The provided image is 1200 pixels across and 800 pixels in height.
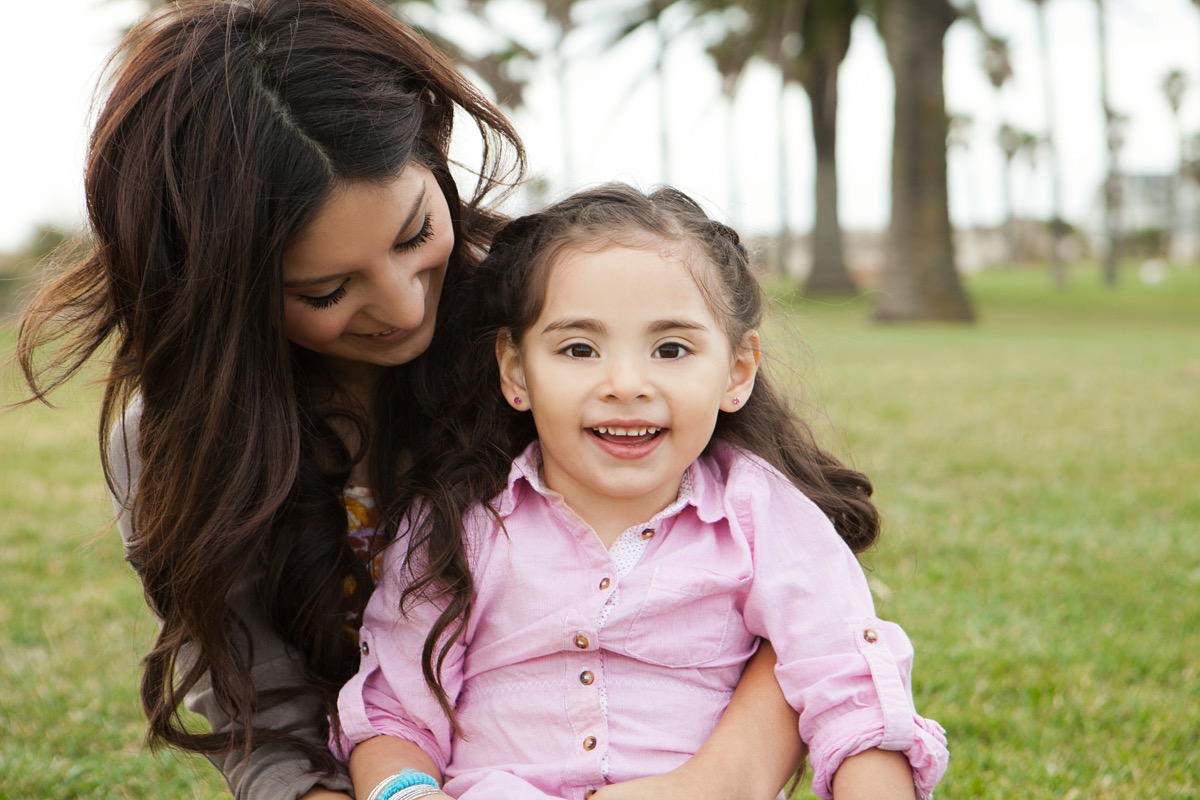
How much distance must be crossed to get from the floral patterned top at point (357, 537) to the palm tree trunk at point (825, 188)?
23.0 metres

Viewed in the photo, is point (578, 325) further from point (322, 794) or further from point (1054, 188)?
point (1054, 188)

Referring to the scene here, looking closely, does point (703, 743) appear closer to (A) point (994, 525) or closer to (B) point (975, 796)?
(B) point (975, 796)

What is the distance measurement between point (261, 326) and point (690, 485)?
0.81 m

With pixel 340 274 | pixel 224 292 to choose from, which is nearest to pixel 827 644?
pixel 340 274

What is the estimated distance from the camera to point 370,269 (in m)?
2.11

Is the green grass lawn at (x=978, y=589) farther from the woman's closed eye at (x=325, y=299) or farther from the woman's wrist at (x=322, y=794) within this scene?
the woman's wrist at (x=322, y=794)

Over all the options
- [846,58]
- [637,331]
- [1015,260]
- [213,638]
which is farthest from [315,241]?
[1015,260]

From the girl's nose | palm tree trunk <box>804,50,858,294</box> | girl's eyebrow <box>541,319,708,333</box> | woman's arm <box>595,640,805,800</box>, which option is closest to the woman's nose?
girl's eyebrow <box>541,319,708,333</box>

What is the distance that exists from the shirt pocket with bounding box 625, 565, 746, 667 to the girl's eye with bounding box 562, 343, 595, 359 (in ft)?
1.27

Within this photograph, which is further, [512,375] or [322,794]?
[512,375]

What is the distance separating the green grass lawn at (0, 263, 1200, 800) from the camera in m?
2.97

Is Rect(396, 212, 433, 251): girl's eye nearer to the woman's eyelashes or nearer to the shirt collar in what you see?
the woman's eyelashes

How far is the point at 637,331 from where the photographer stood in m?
2.05

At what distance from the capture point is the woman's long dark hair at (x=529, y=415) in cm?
213
